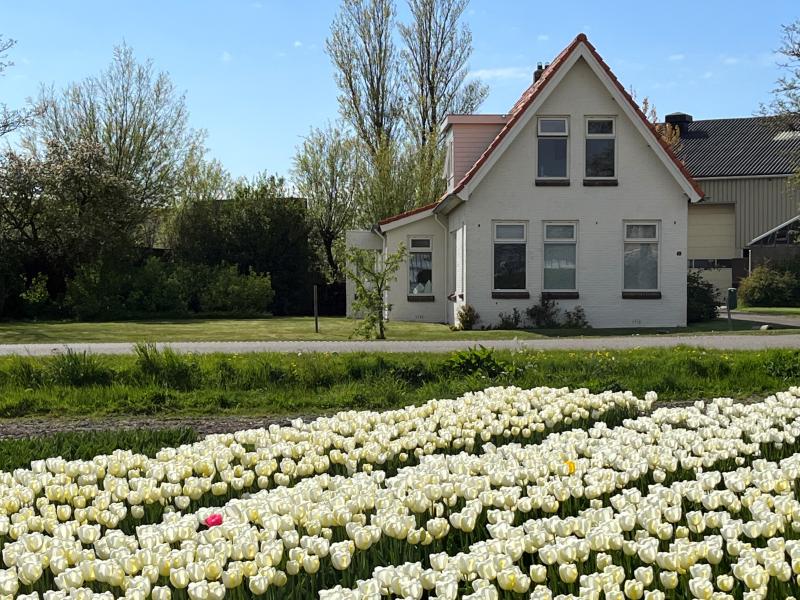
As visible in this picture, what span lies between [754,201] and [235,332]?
35.4 meters

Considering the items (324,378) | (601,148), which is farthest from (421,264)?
(324,378)

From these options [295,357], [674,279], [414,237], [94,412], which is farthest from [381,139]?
[94,412]

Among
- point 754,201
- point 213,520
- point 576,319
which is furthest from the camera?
point 754,201

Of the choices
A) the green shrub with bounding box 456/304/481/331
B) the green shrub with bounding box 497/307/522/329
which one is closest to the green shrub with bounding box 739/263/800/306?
the green shrub with bounding box 497/307/522/329

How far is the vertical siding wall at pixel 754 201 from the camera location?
161ft

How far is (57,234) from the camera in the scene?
32625 millimetres

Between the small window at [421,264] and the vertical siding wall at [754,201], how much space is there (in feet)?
82.5

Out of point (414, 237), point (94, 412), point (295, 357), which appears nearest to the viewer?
point (94, 412)

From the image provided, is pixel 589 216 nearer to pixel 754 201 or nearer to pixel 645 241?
pixel 645 241

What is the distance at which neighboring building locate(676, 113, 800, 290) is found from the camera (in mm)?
48938

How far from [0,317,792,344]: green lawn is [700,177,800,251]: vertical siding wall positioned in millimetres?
25026

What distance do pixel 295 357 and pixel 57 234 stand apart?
22.3 m

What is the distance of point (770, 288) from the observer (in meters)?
38.3

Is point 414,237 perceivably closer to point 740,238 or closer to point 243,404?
point 243,404
